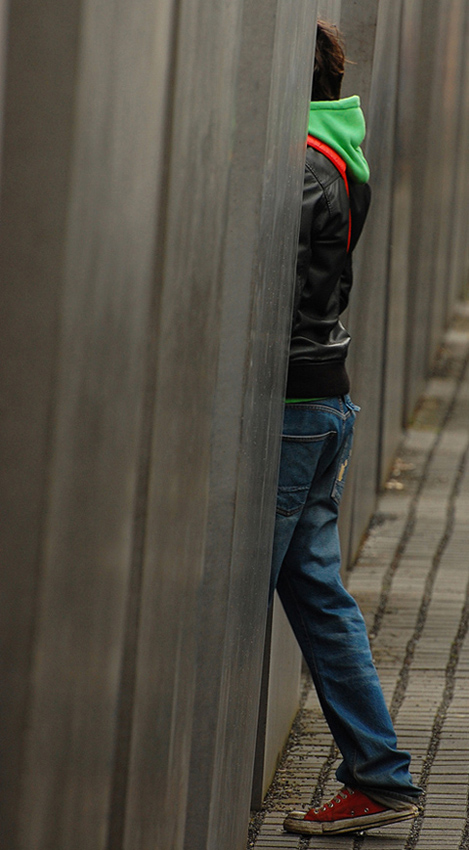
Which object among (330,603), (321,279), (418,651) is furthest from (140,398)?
(418,651)

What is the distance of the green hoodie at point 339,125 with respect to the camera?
12.1 feet

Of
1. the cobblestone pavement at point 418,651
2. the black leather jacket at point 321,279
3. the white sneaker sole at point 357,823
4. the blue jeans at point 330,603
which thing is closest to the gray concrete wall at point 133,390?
the black leather jacket at point 321,279

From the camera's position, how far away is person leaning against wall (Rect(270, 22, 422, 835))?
3643mm

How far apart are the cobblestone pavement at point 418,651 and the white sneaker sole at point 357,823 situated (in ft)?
0.11

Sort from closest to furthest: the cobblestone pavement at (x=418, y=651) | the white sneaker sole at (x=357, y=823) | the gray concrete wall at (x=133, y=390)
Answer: the gray concrete wall at (x=133, y=390) < the white sneaker sole at (x=357, y=823) < the cobblestone pavement at (x=418, y=651)

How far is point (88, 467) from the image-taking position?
1.96 m

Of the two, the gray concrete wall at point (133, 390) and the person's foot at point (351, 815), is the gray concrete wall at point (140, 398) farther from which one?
the person's foot at point (351, 815)

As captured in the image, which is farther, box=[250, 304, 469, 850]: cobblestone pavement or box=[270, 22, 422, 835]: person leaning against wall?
box=[250, 304, 469, 850]: cobblestone pavement

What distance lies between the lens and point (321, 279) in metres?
3.66

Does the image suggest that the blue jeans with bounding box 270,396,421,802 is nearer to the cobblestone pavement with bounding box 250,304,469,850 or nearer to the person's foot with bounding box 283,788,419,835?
the person's foot with bounding box 283,788,419,835

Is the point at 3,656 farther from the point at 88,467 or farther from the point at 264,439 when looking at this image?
the point at 264,439

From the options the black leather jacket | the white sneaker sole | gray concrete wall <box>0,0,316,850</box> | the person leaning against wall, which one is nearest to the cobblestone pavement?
the white sneaker sole

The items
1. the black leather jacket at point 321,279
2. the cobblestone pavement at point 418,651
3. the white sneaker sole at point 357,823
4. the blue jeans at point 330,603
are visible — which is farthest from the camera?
the cobblestone pavement at point 418,651

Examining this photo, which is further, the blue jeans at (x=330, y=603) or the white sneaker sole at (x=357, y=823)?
the white sneaker sole at (x=357, y=823)
